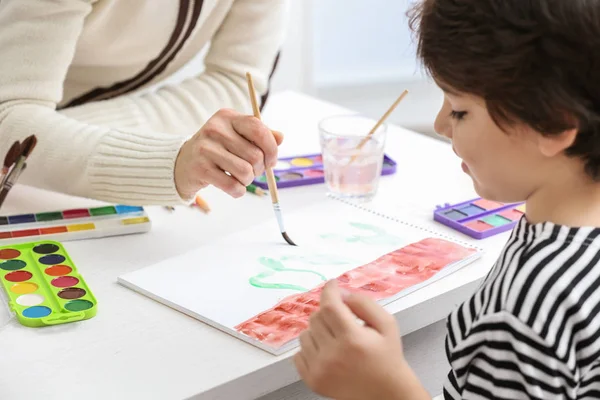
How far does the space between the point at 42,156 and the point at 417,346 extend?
500 mm

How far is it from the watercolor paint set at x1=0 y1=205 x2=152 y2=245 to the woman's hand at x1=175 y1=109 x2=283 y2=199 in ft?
0.33

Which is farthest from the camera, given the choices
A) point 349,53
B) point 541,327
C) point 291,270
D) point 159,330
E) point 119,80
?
point 349,53

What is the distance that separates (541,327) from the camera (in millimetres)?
580

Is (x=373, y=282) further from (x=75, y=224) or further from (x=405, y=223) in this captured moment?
(x=75, y=224)

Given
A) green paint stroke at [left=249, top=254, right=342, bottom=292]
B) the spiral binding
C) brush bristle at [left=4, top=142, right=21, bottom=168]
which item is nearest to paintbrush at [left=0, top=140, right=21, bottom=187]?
brush bristle at [left=4, top=142, right=21, bottom=168]

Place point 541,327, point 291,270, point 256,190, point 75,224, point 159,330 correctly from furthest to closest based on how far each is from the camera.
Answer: point 256,190 → point 75,224 → point 291,270 → point 159,330 → point 541,327

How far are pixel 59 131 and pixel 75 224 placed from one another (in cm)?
13

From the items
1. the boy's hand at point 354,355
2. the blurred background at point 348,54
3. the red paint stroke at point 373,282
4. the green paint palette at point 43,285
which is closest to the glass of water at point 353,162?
the red paint stroke at point 373,282

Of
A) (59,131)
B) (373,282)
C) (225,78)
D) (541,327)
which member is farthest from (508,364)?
(225,78)

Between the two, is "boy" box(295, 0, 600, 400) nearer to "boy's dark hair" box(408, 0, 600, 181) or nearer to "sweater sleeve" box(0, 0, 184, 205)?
"boy's dark hair" box(408, 0, 600, 181)

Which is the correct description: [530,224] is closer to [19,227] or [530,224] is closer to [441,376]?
[441,376]

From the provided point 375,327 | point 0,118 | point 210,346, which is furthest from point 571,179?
point 0,118

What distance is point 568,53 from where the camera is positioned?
23.1 inches

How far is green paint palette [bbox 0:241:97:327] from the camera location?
77cm
